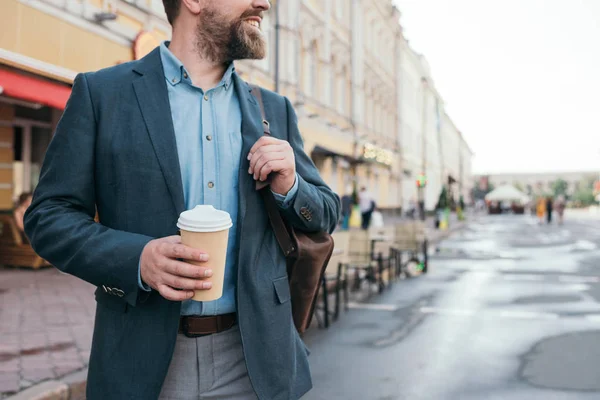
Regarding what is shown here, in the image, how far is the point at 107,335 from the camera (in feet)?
4.55

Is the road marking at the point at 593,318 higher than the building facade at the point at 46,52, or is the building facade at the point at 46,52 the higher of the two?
the building facade at the point at 46,52

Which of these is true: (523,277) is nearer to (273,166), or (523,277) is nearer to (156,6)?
(156,6)

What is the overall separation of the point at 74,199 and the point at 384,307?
6.87 m

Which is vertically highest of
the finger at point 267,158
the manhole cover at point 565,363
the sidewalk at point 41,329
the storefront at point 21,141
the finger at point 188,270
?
the storefront at point 21,141

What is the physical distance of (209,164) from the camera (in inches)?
57.1

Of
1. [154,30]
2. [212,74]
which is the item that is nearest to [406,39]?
[154,30]

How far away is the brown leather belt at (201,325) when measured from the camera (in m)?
1.42

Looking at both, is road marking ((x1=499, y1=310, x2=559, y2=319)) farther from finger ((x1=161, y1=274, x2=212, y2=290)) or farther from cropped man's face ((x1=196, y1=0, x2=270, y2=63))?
finger ((x1=161, y1=274, x2=212, y2=290))

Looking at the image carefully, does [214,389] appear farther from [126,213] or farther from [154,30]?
[154,30]

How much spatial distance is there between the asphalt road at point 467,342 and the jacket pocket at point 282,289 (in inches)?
113

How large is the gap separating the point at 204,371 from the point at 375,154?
29140mm

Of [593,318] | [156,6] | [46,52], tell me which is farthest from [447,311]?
[156,6]

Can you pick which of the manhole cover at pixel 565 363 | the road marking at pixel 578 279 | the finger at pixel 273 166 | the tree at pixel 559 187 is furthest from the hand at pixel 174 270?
the tree at pixel 559 187

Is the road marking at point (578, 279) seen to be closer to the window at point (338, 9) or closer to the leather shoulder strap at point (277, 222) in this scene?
the leather shoulder strap at point (277, 222)
